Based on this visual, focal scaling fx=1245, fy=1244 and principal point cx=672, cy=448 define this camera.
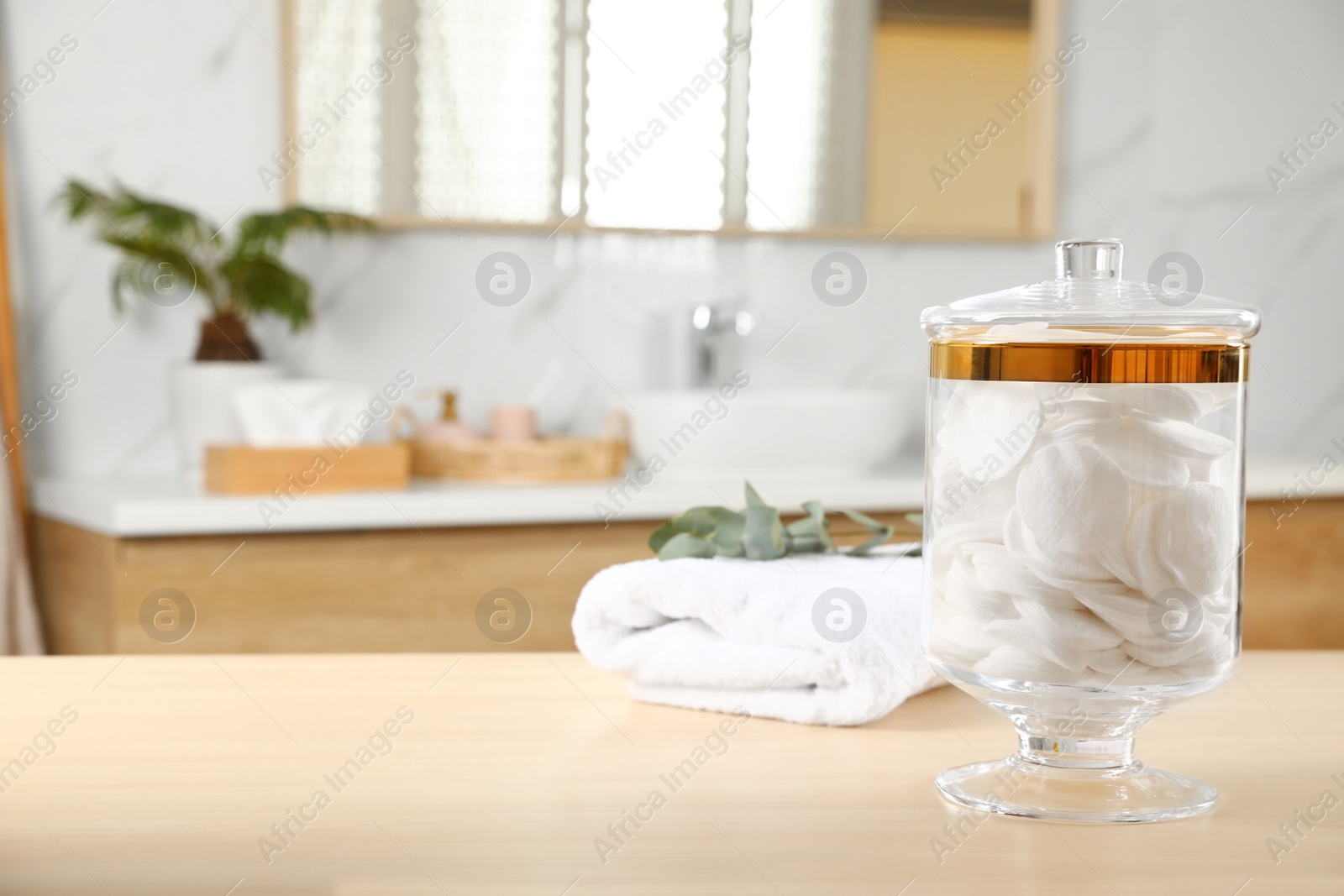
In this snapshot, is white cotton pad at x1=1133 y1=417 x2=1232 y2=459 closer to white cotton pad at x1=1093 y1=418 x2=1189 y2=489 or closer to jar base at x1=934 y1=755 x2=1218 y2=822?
white cotton pad at x1=1093 y1=418 x2=1189 y2=489

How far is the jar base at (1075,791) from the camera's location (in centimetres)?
52

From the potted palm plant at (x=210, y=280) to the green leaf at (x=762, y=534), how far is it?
1.35 metres

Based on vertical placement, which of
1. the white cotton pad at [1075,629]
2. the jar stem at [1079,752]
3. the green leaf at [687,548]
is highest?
the white cotton pad at [1075,629]

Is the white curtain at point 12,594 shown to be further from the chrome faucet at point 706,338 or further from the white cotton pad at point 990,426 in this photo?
the white cotton pad at point 990,426

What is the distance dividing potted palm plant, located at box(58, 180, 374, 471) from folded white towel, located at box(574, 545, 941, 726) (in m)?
1.35

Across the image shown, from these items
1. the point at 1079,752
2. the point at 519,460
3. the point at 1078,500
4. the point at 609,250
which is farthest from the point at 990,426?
the point at 609,250

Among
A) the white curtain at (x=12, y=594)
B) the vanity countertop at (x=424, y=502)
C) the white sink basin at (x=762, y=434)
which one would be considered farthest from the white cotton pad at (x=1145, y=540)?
the white curtain at (x=12, y=594)

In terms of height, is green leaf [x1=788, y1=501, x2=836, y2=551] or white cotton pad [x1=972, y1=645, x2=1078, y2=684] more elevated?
green leaf [x1=788, y1=501, x2=836, y2=551]

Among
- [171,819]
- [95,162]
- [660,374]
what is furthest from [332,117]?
[171,819]

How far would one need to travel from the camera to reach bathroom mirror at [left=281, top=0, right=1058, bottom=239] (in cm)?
214

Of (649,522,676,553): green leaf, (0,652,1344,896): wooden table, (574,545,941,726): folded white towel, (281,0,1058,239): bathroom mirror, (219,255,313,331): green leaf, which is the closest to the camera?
(0,652,1344,896): wooden table

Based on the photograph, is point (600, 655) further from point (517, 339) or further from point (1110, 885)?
point (517, 339)

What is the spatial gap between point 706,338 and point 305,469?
0.78m

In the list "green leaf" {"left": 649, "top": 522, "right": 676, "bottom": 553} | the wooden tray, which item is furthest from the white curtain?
"green leaf" {"left": 649, "top": 522, "right": 676, "bottom": 553}
